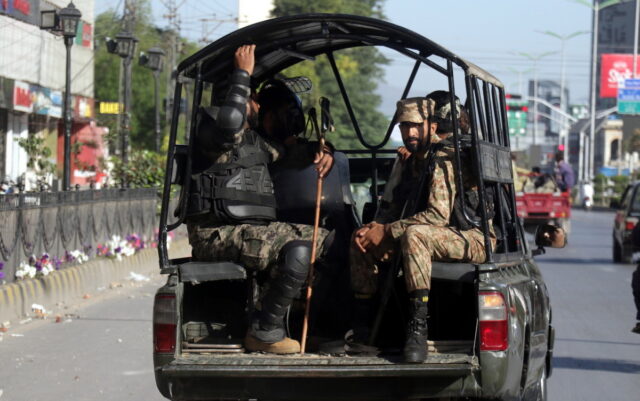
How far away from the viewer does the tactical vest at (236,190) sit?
702 cm

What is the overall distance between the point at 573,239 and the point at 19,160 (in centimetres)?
1705

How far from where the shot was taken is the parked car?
22578mm

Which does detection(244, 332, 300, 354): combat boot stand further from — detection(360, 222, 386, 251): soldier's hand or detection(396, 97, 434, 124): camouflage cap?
detection(396, 97, 434, 124): camouflage cap

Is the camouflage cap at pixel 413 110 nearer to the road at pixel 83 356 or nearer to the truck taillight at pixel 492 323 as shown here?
the truck taillight at pixel 492 323

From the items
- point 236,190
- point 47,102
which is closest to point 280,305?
point 236,190

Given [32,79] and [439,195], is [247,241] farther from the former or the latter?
[32,79]

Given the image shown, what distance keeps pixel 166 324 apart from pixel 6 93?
102 ft

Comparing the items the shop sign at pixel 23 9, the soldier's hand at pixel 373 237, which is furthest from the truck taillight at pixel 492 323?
the shop sign at pixel 23 9

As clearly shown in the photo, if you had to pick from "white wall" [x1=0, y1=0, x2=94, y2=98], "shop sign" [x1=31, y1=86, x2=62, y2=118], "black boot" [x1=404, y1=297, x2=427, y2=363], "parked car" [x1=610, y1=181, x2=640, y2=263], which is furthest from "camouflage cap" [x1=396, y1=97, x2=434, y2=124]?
"shop sign" [x1=31, y1=86, x2=62, y2=118]

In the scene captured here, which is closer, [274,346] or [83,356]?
[274,346]

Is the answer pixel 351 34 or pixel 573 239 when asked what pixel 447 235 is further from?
pixel 573 239

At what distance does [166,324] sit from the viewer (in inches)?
258

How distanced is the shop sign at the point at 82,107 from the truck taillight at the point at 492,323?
41950mm

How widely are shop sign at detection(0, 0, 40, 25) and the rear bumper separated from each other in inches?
939
